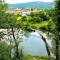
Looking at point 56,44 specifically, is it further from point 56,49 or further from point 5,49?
point 5,49

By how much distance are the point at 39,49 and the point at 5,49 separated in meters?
6.40

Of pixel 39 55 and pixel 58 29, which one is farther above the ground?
pixel 58 29

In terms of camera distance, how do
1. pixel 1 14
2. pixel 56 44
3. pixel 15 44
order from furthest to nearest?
pixel 15 44 → pixel 1 14 → pixel 56 44

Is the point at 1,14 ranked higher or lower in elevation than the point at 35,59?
higher

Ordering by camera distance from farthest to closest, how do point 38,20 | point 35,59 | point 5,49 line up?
point 38,20 < point 35,59 < point 5,49

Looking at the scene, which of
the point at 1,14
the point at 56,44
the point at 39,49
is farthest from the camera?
the point at 39,49

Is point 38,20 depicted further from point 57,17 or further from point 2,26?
point 57,17

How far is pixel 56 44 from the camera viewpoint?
6.68 metres

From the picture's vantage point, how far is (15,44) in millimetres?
10273

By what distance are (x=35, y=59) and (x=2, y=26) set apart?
323cm

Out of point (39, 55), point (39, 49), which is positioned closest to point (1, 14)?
point (39, 55)

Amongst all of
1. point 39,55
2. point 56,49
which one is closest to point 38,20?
point 39,55

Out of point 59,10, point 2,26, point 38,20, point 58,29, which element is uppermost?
point 59,10

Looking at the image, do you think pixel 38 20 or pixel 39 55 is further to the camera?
pixel 38 20
